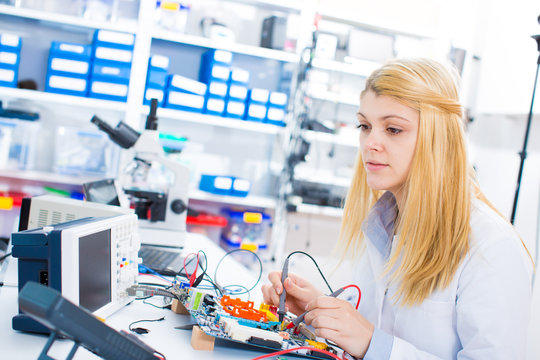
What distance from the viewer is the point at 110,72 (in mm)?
2707

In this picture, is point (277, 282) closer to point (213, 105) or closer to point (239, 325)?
point (239, 325)

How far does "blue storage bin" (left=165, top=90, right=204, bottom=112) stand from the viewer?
9.28 feet

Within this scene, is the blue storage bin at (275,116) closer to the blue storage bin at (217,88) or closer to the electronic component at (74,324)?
the blue storage bin at (217,88)

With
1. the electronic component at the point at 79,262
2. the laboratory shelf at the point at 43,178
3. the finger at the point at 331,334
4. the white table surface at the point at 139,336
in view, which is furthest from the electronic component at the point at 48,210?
the laboratory shelf at the point at 43,178

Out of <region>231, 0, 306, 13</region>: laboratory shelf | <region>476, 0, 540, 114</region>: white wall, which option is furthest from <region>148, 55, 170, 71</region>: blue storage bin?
<region>476, 0, 540, 114</region>: white wall

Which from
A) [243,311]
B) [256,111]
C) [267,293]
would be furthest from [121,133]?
[256,111]

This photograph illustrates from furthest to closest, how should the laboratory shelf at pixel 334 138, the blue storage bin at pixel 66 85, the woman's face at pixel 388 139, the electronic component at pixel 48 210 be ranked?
the laboratory shelf at pixel 334 138
the blue storage bin at pixel 66 85
the electronic component at pixel 48 210
the woman's face at pixel 388 139

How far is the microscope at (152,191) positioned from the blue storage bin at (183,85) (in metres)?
1.03

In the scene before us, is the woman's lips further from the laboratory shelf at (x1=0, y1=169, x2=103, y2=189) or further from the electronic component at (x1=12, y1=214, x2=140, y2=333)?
the laboratory shelf at (x1=0, y1=169, x2=103, y2=189)

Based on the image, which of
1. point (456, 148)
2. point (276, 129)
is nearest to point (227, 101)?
point (276, 129)

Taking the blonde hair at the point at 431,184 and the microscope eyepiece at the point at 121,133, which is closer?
the blonde hair at the point at 431,184

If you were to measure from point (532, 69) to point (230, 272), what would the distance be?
2.25 meters

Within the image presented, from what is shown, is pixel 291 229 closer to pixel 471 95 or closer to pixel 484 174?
pixel 484 174

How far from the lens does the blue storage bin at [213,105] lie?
291 centimetres
